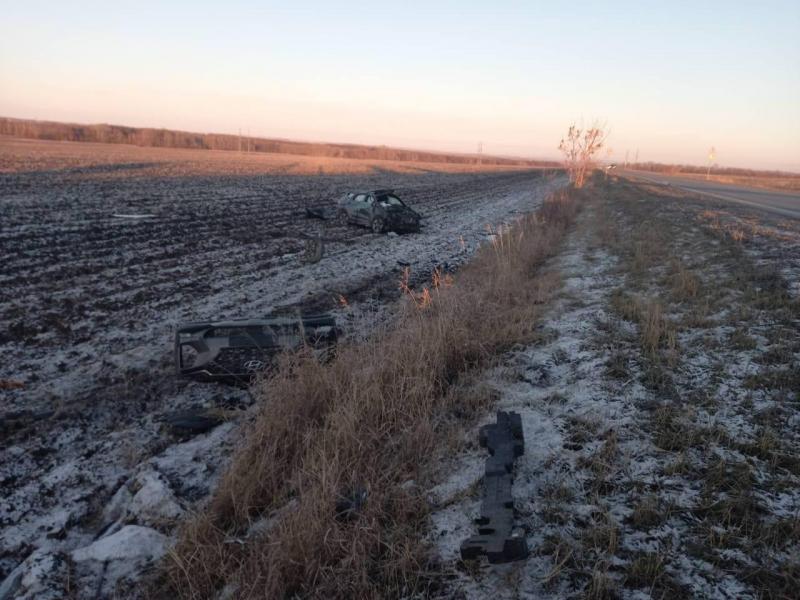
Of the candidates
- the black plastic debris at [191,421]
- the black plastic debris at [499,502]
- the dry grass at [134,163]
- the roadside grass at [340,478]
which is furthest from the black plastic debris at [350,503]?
the dry grass at [134,163]

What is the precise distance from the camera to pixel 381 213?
16.0 m

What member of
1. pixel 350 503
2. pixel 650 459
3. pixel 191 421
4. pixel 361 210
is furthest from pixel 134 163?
pixel 650 459

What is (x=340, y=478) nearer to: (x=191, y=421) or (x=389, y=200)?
(x=191, y=421)

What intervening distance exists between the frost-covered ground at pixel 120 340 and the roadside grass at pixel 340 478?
1.69ft

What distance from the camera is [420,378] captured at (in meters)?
4.76

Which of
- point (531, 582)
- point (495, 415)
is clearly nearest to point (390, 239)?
point (495, 415)

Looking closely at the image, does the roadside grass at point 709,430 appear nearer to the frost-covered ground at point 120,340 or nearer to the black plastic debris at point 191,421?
the frost-covered ground at point 120,340

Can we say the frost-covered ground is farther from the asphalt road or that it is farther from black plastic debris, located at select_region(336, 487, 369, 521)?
the asphalt road

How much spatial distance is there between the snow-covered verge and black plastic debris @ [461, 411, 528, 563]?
0.18 metres

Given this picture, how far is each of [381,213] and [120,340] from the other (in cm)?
1045

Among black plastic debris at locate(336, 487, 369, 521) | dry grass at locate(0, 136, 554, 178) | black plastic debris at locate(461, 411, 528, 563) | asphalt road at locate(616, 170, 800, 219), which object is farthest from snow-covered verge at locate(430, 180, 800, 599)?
dry grass at locate(0, 136, 554, 178)

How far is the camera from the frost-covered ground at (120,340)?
3.52m

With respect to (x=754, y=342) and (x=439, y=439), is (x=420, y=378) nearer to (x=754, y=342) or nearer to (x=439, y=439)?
(x=439, y=439)

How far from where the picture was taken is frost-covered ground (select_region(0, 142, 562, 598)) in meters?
3.52
